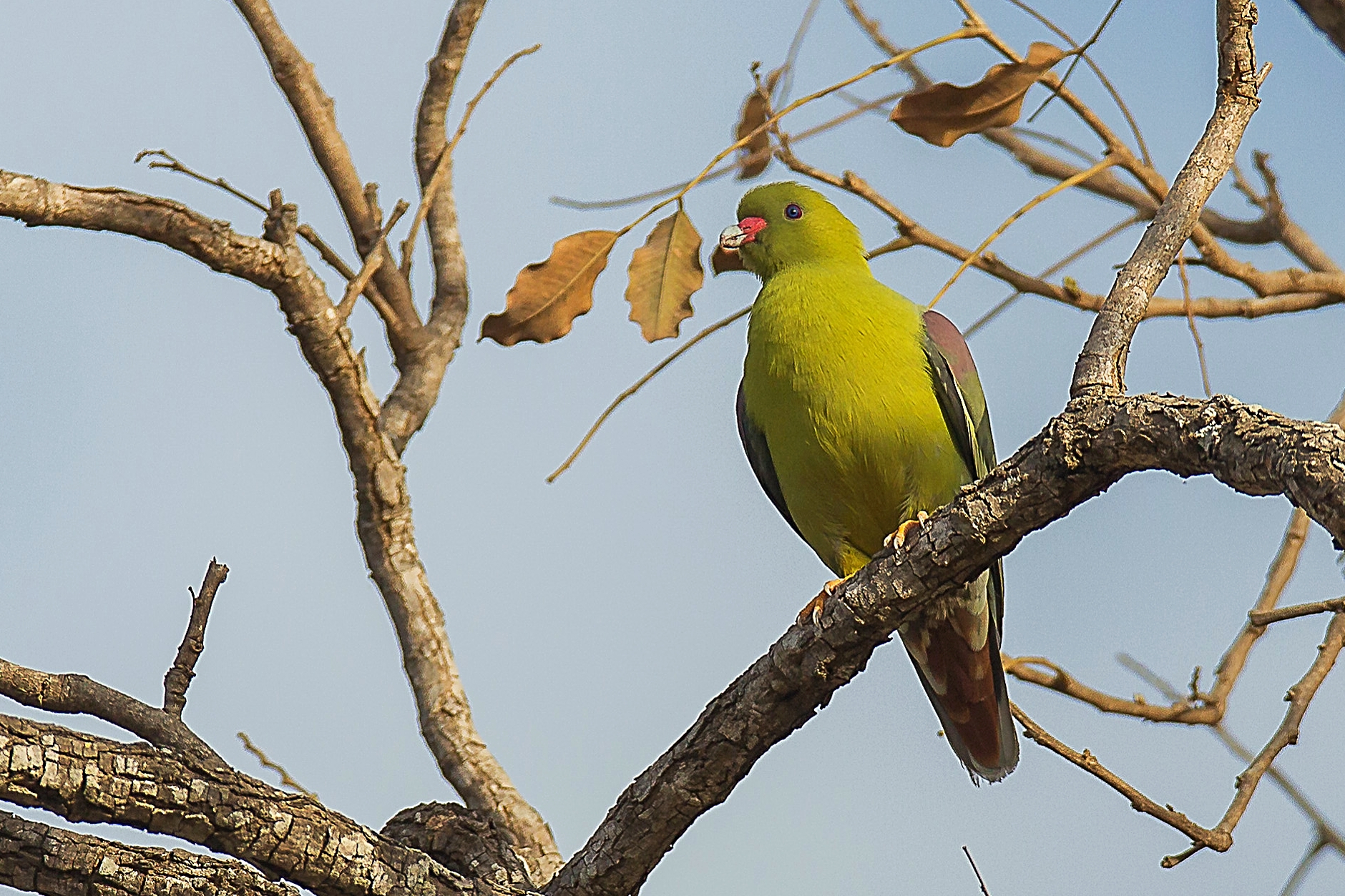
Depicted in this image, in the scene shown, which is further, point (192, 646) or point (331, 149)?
point (331, 149)

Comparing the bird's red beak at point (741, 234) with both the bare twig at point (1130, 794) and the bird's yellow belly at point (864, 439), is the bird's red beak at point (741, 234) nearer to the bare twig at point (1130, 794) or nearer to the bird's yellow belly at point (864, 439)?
the bird's yellow belly at point (864, 439)

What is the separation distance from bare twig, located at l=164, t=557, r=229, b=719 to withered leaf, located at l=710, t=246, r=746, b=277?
2.08 meters

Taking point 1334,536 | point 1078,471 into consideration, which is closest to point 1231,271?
point 1078,471

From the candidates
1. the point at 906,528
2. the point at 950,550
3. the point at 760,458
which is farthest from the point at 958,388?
the point at 950,550

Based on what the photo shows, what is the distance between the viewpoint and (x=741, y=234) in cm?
390

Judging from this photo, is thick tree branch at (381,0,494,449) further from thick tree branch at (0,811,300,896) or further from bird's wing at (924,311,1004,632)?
thick tree branch at (0,811,300,896)

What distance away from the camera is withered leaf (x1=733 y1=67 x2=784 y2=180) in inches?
136

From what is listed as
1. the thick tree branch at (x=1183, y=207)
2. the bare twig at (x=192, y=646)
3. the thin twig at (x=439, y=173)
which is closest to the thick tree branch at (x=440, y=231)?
the thin twig at (x=439, y=173)

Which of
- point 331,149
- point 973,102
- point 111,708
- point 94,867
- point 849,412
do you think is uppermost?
point 331,149

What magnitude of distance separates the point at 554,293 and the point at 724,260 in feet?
3.39

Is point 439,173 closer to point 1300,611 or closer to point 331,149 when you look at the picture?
point 331,149

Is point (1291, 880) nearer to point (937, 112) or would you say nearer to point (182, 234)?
point (937, 112)

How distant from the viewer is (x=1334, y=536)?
1603 millimetres

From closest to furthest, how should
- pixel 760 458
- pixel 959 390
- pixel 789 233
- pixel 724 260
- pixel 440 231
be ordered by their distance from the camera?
pixel 959 390 < pixel 760 458 < pixel 789 233 < pixel 724 260 < pixel 440 231
